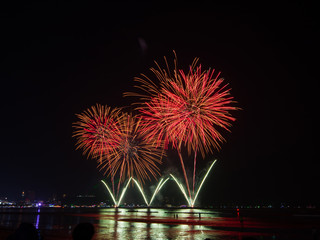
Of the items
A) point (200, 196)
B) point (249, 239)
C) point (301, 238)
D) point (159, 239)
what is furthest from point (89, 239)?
point (200, 196)

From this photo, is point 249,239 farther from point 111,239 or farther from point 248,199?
point 248,199

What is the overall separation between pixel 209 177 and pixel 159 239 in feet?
575

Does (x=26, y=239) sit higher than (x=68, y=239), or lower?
higher

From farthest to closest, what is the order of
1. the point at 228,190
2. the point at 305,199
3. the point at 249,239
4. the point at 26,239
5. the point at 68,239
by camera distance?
the point at 228,190, the point at 305,199, the point at 68,239, the point at 26,239, the point at 249,239

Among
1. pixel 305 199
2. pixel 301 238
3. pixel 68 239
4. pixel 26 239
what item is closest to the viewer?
pixel 26 239

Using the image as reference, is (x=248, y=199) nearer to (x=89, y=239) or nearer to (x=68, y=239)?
(x=68, y=239)

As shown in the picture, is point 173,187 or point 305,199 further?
point 173,187

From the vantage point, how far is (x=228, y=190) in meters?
178

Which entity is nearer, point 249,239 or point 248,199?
point 249,239

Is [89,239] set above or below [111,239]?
above

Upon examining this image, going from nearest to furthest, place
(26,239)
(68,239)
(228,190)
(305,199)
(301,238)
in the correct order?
1. (26,239)
2. (68,239)
3. (301,238)
4. (305,199)
5. (228,190)

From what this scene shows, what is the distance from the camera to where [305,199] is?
166 meters

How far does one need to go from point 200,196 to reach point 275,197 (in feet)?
159

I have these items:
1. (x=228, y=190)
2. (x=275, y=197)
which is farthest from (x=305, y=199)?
(x=228, y=190)
